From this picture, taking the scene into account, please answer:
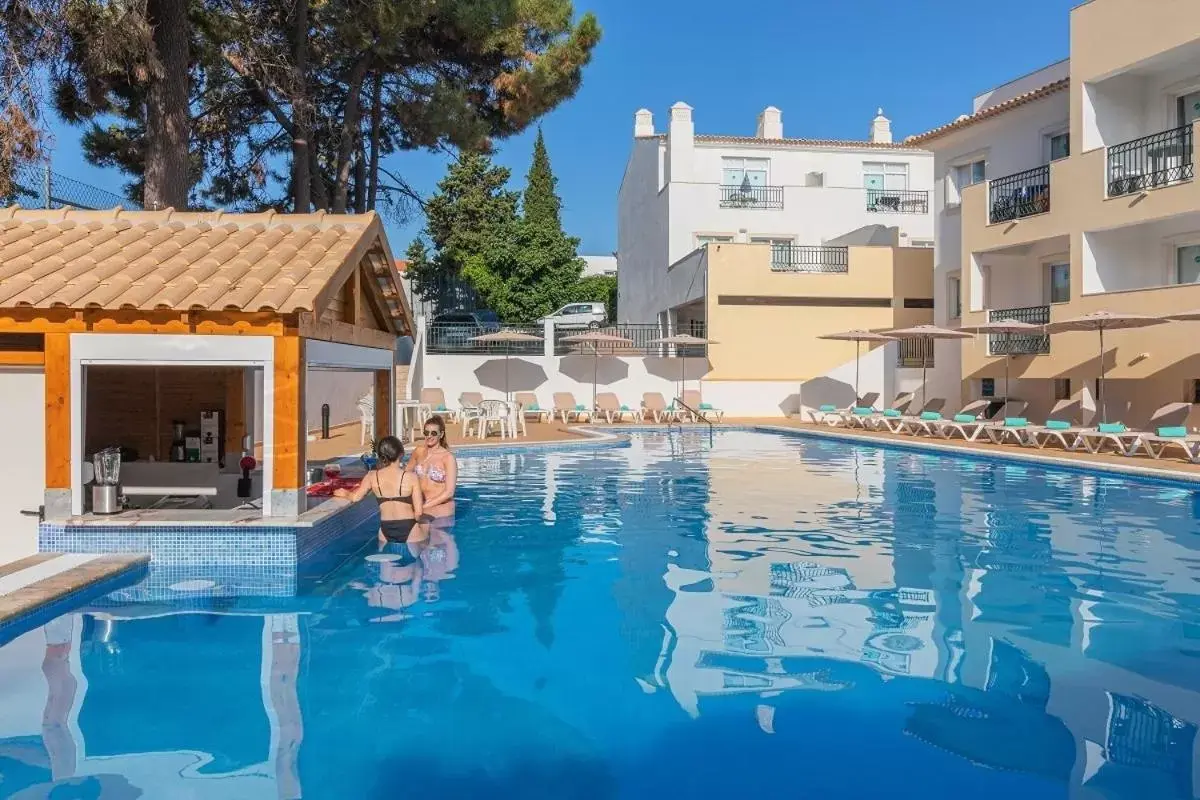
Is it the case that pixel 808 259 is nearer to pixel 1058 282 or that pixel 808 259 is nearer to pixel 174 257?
pixel 1058 282

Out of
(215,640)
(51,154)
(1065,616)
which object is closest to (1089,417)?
(1065,616)

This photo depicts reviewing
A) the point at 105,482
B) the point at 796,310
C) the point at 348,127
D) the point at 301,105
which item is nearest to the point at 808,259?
the point at 796,310

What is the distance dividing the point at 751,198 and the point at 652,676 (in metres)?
28.8

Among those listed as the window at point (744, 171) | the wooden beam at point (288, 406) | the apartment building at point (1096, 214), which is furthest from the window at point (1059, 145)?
the wooden beam at point (288, 406)

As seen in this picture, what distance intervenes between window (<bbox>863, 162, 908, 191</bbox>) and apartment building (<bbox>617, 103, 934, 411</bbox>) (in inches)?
1.4

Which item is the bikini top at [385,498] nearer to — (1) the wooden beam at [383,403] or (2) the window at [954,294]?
(1) the wooden beam at [383,403]

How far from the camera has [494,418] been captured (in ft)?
67.5

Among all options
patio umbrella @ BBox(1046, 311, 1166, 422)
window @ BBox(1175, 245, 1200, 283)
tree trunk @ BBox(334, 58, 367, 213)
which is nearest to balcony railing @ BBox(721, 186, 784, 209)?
window @ BBox(1175, 245, 1200, 283)

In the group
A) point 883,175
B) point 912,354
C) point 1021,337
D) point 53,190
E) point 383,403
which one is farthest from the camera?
point 883,175

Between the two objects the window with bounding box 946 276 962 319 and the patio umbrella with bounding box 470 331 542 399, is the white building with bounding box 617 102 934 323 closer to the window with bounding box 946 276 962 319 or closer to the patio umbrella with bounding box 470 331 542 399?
the window with bounding box 946 276 962 319

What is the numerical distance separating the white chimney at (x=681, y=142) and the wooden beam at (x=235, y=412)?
2304cm

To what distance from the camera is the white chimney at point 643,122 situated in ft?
125

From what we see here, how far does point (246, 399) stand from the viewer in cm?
1144

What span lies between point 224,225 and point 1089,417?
15.4 meters
